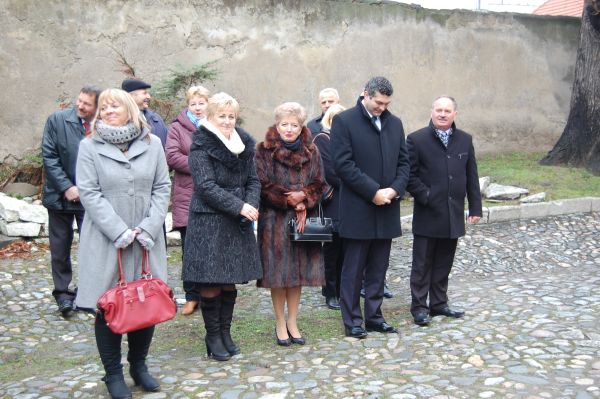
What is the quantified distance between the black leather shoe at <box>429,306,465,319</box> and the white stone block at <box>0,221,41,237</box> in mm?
4551

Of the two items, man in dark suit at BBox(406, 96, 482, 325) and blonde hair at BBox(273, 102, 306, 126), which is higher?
blonde hair at BBox(273, 102, 306, 126)

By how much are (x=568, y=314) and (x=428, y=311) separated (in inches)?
42.0

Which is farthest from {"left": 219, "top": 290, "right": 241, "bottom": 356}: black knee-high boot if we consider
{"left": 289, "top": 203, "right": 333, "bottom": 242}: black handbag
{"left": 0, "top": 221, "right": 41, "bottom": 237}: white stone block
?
{"left": 0, "top": 221, "right": 41, "bottom": 237}: white stone block

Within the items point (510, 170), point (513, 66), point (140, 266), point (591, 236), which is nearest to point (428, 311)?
point (140, 266)

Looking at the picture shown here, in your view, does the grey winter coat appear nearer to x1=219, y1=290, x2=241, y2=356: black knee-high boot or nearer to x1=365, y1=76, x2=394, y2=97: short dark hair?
x1=219, y1=290, x2=241, y2=356: black knee-high boot

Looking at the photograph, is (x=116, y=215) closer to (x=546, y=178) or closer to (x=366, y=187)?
(x=366, y=187)

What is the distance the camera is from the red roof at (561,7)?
70.8ft

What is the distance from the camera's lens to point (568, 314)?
596 cm

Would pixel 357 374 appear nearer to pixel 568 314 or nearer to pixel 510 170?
pixel 568 314

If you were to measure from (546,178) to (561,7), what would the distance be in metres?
13.6

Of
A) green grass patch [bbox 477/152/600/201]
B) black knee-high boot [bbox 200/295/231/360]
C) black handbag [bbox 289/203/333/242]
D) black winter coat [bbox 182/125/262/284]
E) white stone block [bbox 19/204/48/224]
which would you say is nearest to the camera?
black winter coat [bbox 182/125/262/284]

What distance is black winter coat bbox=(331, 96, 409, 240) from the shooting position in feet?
18.5

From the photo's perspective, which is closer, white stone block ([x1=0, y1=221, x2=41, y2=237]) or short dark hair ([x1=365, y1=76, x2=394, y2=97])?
short dark hair ([x1=365, y1=76, x2=394, y2=97])

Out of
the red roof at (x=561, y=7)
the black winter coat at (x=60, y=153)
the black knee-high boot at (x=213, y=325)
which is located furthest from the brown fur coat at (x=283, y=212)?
the red roof at (x=561, y=7)
